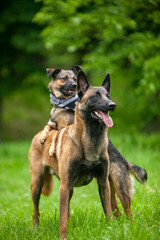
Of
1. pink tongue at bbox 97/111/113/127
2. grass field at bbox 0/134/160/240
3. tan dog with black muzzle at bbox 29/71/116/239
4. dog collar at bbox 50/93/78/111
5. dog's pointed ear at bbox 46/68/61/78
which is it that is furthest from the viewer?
dog's pointed ear at bbox 46/68/61/78

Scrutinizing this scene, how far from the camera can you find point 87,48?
51.1ft

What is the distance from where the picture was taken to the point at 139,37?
8734mm

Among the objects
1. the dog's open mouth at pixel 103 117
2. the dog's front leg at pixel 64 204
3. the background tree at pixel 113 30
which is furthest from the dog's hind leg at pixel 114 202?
the background tree at pixel 113 30

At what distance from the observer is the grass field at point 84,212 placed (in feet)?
11.7

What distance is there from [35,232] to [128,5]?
575 centimetres

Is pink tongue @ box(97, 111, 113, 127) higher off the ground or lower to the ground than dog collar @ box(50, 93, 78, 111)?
higher

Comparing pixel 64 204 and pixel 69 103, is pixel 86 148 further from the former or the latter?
pixel 69 103

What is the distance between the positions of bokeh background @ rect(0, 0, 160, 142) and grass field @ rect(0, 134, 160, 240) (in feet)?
7.25

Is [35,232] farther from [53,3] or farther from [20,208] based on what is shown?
[53,3]

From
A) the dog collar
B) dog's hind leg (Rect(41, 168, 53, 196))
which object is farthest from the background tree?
dog's hind leg (Rect(41, 168, 53, 196))

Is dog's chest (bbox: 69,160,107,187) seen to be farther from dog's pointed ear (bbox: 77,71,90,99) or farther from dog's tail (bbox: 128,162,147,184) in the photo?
dog's pointed ear (bbox: 77,71,90,99)

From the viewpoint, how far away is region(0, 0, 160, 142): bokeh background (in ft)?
27.6

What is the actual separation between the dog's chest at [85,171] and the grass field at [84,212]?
1.56 feet

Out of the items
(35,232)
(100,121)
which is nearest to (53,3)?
(100,121)
